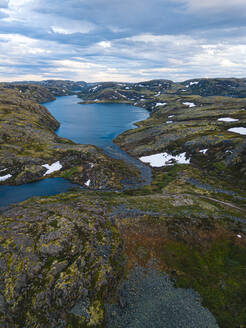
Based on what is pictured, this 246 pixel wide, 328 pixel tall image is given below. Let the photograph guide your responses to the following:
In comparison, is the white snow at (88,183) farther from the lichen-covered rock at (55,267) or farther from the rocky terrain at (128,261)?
the lichen-covered rock at (55,267)

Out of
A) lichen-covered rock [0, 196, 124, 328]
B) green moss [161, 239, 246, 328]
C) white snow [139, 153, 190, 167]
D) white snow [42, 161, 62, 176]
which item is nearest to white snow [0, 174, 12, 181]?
white snow [42, 161, 62, 176]

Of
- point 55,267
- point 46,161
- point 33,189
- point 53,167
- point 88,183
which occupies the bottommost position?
point 88,183

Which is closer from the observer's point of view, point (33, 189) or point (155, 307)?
point (155, 307)

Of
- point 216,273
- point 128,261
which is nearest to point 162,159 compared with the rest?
point 216,273

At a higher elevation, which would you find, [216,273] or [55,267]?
[55,267]

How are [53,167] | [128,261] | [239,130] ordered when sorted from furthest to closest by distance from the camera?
[239,130], [53,167], [128,261]

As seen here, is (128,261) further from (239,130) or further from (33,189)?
(239,130)

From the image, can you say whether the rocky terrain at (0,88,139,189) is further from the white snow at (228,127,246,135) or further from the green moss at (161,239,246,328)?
the white snow at (228,127,246,135)
